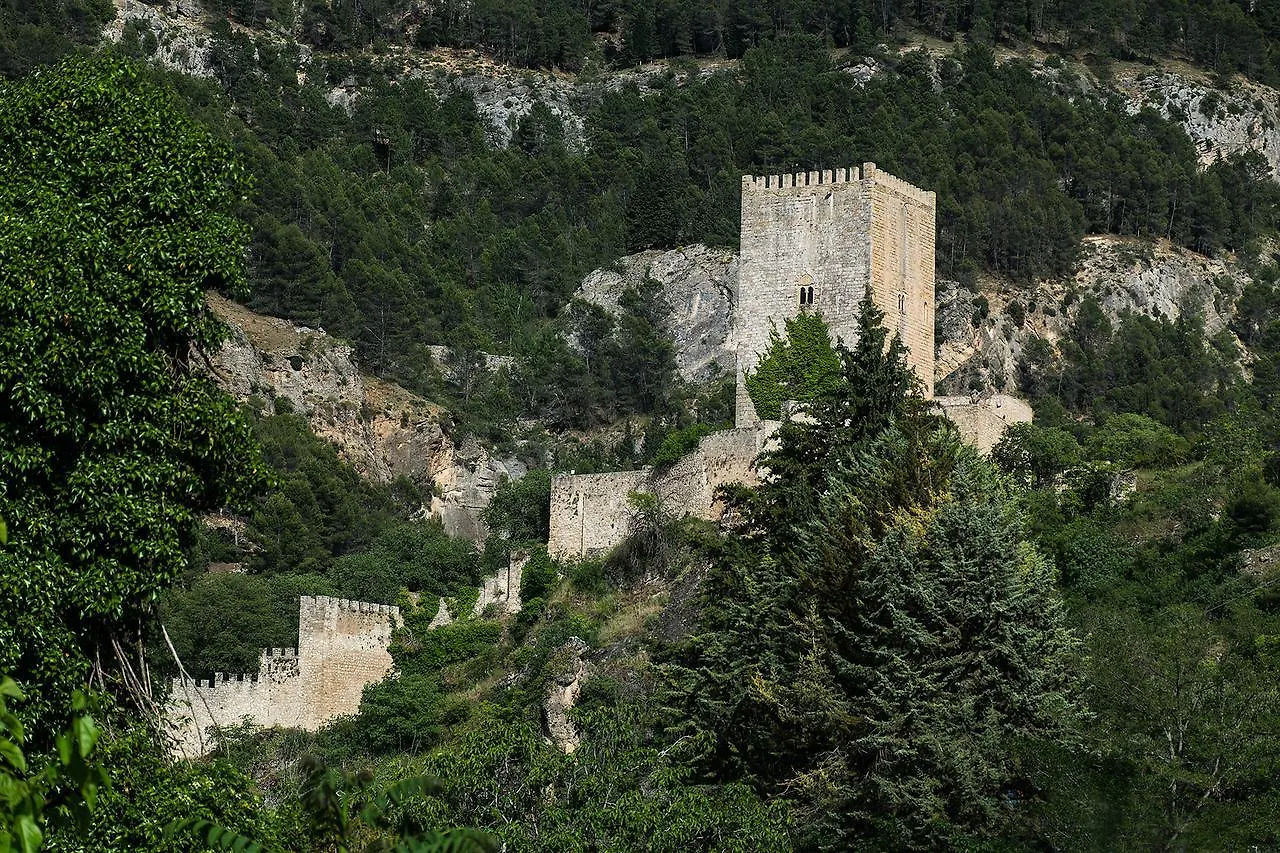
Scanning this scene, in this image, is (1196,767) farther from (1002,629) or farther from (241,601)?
(241,601)

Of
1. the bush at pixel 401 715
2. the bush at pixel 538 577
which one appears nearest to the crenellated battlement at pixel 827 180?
the bush at pixel 538 577

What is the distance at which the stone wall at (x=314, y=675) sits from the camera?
45.0 meters

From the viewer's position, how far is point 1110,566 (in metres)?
37.1

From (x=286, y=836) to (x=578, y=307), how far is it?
2798 inches

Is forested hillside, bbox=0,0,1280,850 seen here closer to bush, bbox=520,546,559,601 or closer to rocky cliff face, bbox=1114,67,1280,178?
bush, bbox=520,546,559,601

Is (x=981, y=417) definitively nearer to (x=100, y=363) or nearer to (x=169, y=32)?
(x=100, y=363)

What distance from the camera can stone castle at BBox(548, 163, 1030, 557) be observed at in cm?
4528

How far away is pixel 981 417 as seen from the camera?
45.9 m

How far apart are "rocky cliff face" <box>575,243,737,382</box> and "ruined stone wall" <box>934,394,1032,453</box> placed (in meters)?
27.3

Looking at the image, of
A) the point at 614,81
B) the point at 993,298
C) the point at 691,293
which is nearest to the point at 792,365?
the point at 691,293

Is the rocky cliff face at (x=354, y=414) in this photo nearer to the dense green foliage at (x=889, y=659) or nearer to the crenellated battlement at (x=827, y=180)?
the crenellated battlement at (x=827, y=180)

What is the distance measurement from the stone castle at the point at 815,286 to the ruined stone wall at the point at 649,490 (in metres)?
0.03

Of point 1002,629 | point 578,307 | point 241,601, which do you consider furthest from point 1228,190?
point 1002,629

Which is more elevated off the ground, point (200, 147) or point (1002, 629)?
point (200, 147)
